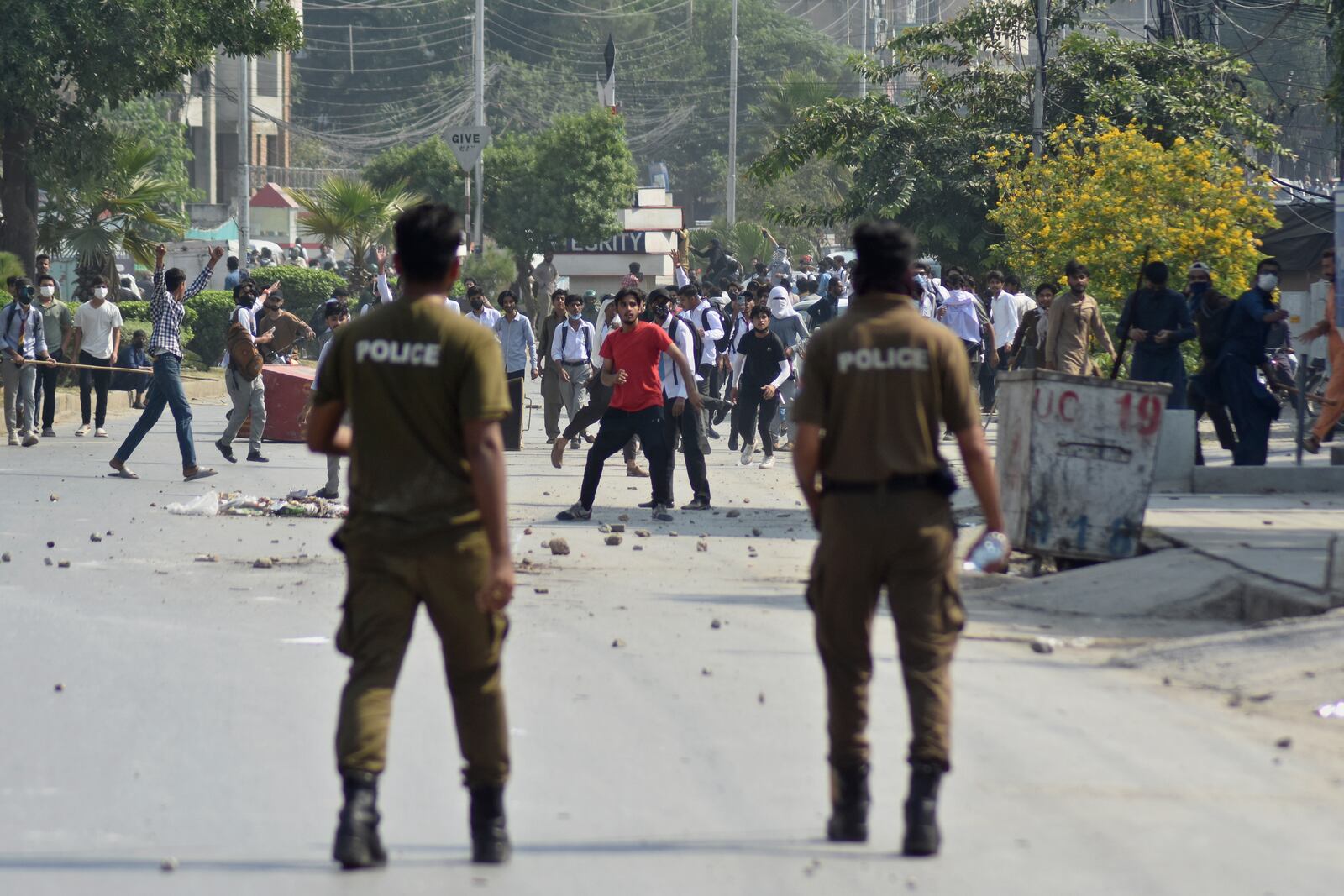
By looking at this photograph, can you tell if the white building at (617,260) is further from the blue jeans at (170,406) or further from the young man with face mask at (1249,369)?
the young man with face mask at (1249,369)

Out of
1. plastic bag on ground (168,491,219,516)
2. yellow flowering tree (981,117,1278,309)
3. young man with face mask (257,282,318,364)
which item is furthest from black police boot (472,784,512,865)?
yellow flowering tree (981,117,1278,309)

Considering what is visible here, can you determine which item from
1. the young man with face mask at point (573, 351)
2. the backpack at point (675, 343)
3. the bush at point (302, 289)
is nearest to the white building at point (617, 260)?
the bush at point (302, 289)

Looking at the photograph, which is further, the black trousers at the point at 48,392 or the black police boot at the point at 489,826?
the black trousers at the point at 48,392

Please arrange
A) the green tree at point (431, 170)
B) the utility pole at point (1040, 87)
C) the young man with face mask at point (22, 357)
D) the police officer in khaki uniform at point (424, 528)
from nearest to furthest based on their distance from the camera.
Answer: the police officer in khaki uniform at point (424, 528)
the young man with face mask at point (22, 357)
the utility pole at point (1040, 87)
the green tree at point (431, 170)

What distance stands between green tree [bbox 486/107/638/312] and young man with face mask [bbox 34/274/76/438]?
1047 inches

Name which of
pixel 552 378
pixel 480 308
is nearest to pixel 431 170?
pixel 480 308

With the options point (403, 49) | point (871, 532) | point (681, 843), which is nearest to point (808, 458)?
point (871, 532)

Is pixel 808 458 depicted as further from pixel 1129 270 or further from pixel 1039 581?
pixel 1129 270

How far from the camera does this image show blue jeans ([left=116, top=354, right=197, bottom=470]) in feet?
49.6

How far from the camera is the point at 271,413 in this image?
785 inches

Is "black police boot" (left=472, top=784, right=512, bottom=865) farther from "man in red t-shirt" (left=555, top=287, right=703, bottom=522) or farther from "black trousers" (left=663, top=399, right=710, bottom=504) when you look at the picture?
"black trousers" (left=663, top=399, right=710, bottom=504)

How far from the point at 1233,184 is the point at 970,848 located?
18881mm

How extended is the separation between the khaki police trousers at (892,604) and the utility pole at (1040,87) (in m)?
24.4

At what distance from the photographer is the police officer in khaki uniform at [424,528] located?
457 cm
